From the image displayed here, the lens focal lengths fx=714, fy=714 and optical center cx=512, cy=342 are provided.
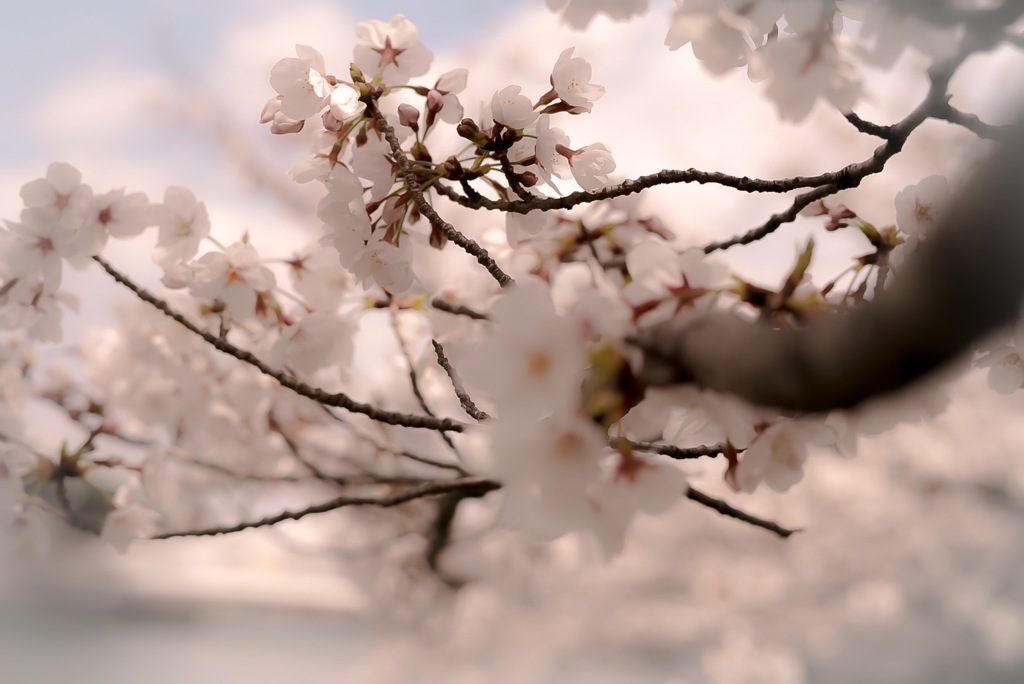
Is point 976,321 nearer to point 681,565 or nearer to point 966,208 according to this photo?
point 966,208

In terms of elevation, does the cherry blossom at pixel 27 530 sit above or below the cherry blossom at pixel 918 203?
below

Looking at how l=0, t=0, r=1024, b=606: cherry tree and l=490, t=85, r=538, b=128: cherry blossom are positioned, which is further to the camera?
l=490, t=85, r=538, b=128: cherry blossom

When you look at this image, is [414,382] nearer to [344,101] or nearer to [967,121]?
[344,101]

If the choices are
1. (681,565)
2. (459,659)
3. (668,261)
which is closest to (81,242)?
(668,261)

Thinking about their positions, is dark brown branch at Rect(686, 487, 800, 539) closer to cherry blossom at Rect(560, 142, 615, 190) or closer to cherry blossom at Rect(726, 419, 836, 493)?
cherry blossom at Rect(726, 419, 836, 493)

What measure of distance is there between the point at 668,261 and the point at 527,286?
71 millimetres

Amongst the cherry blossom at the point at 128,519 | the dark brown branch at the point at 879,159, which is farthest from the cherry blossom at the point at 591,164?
the cherry blossom at the point at 128,519

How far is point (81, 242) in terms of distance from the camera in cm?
54

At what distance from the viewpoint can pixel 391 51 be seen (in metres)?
0.48

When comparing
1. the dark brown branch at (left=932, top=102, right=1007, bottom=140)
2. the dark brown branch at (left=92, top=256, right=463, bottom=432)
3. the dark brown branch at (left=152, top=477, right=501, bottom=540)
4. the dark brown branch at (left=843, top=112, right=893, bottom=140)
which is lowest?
the dark brown branch at (left=152, top=477, right=501, bottom=540)

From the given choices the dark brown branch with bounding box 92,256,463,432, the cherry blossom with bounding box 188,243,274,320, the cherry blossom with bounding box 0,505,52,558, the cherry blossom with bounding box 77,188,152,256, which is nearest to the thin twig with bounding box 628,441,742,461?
the dark brown branch with bounding box 92,256,463,432

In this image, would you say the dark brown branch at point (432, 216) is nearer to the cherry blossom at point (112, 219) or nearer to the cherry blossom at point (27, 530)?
the cherry blossom at point (112, 219)

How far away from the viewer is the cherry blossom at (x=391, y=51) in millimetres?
480

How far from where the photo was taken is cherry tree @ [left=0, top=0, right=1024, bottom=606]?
0.59ft
